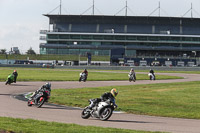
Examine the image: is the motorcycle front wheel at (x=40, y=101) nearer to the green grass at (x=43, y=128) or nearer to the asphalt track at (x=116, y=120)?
the asphalt track at (x=116, y=120)

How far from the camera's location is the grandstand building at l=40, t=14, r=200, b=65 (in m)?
A: 147

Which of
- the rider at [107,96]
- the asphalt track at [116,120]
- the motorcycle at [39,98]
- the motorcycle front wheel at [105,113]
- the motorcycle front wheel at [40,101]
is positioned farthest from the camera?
the motorcycle at [39,98]

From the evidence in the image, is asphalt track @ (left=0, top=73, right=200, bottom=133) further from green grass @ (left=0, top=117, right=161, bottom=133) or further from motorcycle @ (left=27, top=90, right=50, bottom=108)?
green grass @ (left=0, top=117, right=161, bottom=133)

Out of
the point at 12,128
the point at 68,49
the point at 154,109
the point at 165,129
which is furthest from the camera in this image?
the point at 68,49

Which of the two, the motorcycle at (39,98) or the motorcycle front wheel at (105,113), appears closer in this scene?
the motorcycle front wheel at (105,113)

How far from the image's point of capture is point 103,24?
15388cm

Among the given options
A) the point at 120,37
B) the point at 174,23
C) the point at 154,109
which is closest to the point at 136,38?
the point at 120,37

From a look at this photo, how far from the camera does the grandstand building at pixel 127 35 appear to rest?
147125 mm

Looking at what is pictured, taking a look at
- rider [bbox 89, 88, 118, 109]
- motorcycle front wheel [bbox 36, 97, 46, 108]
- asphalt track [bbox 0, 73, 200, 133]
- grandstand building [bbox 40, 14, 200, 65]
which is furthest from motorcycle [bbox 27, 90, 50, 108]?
grandstand building [bbox 40, 14, 200, 65]

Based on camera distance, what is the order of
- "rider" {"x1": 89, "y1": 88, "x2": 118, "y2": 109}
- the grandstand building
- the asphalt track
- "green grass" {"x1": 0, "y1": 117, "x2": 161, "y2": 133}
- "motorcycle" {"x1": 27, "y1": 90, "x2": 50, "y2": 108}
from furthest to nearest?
the grandstand building
"motorcycle" {"x1": 27, "y1": 90, "x2": 50, "y2": 108}
"rider" {"x1": 89, "y1": 88, "x2": 118, "y2": 109}
the asphalt track
"green grass" {"x1": 0, "y1": 117, "x2": 161, "y2": 133}

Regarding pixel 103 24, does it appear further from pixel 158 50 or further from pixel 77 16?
pixel 158 50

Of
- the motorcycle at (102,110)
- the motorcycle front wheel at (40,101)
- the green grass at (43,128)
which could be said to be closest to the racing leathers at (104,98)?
the motorcycle at (102,110)

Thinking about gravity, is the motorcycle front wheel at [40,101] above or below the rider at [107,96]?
below

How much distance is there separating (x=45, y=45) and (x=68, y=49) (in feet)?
32.1
